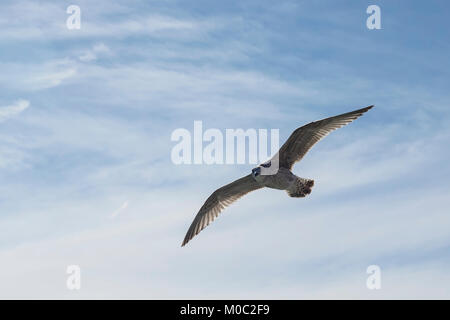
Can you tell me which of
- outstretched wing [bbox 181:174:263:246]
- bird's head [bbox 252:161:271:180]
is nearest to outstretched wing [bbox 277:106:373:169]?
bird's head [bbox 252:161:271:180]

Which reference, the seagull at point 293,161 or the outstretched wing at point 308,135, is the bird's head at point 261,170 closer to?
the seagull at point 293,161

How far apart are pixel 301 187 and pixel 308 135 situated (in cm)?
168

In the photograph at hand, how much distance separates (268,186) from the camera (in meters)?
20.2

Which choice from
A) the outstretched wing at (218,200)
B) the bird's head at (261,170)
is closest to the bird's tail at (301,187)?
the bird's head at (261,170)

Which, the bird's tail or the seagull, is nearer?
the seagull

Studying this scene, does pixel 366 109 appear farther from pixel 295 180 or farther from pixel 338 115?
pixel 295 180

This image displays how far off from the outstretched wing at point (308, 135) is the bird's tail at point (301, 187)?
0.69 m

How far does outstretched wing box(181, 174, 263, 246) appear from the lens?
2091 cm

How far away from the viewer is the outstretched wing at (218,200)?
20913 millimetres

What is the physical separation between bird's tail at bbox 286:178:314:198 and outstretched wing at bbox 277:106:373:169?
686mm

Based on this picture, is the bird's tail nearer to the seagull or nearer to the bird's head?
the seagull

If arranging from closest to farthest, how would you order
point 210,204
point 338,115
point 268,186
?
point 338,115
point 268,186
point 210,204
